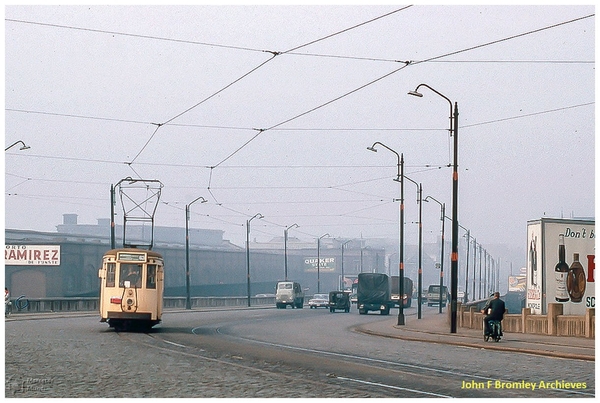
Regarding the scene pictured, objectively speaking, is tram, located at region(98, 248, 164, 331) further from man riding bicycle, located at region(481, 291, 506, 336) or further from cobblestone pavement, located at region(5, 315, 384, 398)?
man riding bicycle, located at region(481, 291, 506, 336)

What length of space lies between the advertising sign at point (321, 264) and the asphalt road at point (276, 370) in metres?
142

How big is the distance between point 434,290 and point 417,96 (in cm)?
8998

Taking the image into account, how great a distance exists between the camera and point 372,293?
229ft

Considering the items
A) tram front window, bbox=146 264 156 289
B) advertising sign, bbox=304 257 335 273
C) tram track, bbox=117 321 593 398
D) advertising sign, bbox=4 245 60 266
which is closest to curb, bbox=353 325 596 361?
tram track, bbox=117 321 593 398

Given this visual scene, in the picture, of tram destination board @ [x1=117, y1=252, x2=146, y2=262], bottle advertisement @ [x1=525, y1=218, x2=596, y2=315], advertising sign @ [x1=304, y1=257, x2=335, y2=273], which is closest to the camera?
tram destination board @ [x1=117, y1=252, x2=146, y2=262]

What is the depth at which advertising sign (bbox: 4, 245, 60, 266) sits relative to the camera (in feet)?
273

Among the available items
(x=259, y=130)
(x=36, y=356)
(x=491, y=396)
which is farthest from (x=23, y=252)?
(x=491, y=396)

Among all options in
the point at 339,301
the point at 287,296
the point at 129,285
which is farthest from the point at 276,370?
the point at 287,296

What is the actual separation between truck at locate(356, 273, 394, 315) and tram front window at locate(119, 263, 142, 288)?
122ft

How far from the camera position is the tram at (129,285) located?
110 feet

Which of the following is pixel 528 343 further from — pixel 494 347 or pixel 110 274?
pixel 110 274

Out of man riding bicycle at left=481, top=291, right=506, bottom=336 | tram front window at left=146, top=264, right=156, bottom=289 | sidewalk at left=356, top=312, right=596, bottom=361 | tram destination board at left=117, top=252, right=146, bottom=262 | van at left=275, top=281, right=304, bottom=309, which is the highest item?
tram destination board at left=117, top=252, right=146, bottom=262

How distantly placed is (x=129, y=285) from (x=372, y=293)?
1504 inches

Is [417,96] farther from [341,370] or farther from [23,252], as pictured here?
[23,252]
